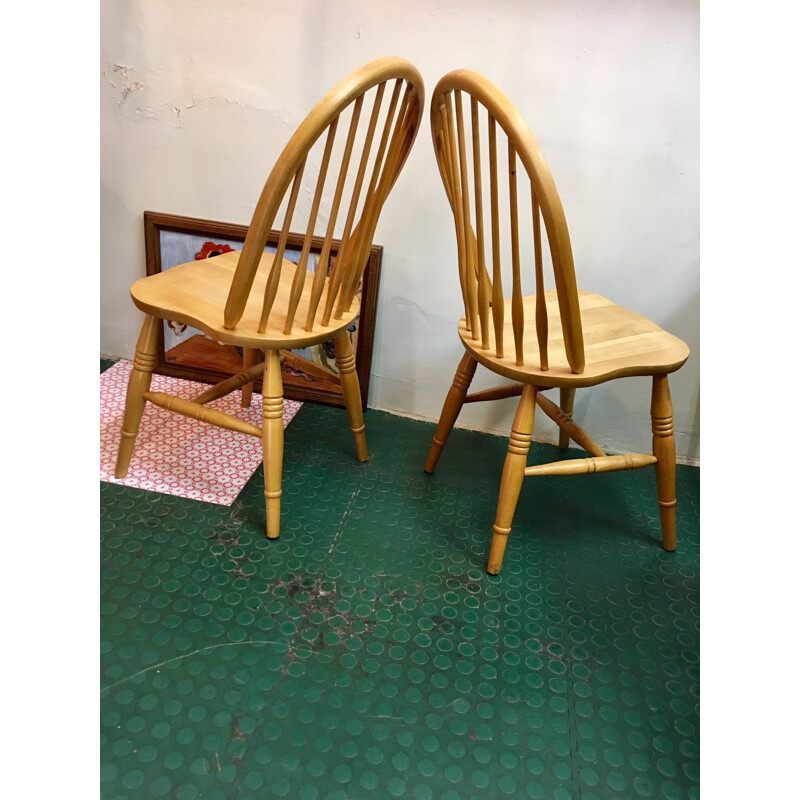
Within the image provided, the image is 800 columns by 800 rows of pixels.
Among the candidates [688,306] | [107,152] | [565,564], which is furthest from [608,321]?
[107,152]

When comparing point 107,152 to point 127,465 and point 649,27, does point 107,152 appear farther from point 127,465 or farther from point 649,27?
point 649,27

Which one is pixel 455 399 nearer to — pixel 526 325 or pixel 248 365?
pixel 526 325

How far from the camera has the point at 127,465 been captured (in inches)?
61.6

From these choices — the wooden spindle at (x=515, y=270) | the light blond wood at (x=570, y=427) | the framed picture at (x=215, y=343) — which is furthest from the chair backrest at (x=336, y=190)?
the light blond wood at (x=570, y=427)

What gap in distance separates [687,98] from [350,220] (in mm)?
869

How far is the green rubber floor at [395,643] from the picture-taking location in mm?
1012

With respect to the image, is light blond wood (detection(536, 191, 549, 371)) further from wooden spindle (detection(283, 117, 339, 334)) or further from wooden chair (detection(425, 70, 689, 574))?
wooden spindle (detection(283, 117, 339, 334))

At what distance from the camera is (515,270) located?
1161 mm

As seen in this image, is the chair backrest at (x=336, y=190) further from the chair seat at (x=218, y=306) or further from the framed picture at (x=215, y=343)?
the framed picture at (x=215, y=343)

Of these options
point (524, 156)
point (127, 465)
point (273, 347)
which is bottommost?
point (127, 465)

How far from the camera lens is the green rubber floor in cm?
101

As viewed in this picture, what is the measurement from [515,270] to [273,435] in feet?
1.86

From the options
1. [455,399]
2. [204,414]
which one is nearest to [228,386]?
[204,414]

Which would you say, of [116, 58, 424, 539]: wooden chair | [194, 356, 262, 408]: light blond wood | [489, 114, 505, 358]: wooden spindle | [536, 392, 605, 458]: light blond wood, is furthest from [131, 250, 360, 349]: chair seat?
[536, 392, 605, 458]: light blond wood
